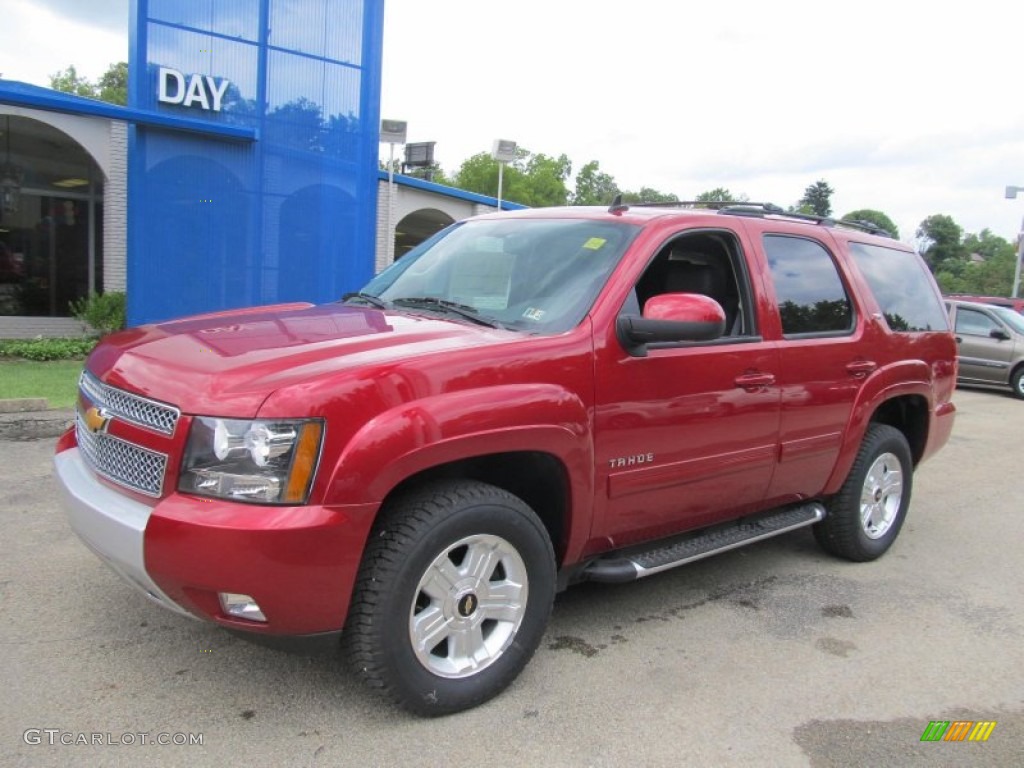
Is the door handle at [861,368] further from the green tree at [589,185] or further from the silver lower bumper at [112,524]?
the green tree at [589,185]

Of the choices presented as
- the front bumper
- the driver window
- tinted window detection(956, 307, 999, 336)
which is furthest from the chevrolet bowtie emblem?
tinted window detection(956, 307, 999, 336)

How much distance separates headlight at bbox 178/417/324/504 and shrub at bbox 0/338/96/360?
1022 cm

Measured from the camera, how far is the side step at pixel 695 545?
11.3ft

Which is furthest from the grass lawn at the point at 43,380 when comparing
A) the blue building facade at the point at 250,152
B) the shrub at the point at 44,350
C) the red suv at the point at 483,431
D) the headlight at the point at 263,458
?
the headlight at the point at 263,458

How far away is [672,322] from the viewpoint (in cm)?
320

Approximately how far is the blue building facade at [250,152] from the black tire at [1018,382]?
1164 centimetres

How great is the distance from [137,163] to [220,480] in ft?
36.8

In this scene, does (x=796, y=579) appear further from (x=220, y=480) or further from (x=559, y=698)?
(x=220, y=480)

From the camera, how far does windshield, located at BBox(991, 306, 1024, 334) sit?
14.5 m

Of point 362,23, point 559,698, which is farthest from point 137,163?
point 559,698

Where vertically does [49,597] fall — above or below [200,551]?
below

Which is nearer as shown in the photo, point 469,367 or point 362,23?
point 469,367

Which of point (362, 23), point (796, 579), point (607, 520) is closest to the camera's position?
point (607, 520)

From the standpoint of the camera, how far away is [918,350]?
197 inches
